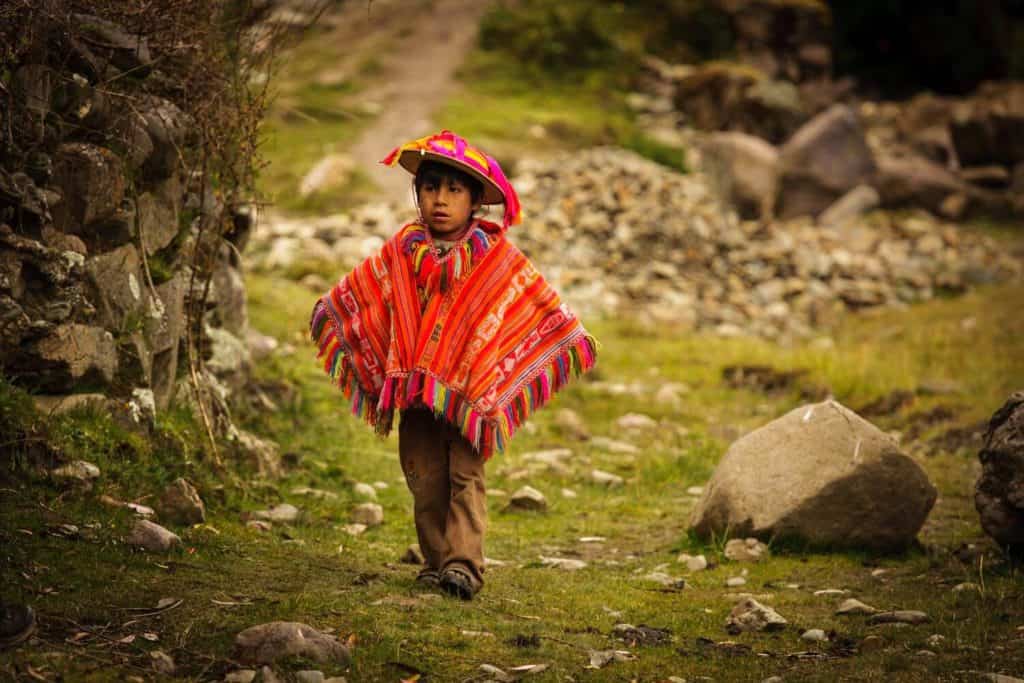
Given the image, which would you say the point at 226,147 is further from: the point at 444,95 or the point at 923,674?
the point at 444,95

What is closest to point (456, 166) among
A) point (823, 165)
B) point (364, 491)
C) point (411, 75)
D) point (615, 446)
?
point (364, 491)

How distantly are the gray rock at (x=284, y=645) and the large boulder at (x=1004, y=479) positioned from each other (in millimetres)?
3197

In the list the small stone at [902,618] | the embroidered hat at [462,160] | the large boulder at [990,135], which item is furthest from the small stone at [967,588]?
the large boulder at [990,135]

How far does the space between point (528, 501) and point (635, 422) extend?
2707 mm

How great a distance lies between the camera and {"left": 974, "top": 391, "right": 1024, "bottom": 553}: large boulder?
5359 millimetres

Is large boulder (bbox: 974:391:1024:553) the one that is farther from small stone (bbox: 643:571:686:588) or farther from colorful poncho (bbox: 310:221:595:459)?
colorful poncho (bbox: 310:221:595:459)

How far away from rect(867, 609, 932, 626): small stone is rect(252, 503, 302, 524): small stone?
9.07ft

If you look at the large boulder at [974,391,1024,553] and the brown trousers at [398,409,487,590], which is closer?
the brown trousers at [398,409,487,590]

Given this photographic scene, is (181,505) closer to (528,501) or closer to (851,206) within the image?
(528,501)

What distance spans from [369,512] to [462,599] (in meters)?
1.68

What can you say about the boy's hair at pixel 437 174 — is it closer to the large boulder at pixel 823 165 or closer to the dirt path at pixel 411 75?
the dirt path at pixel 411 75

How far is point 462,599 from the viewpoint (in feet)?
15.6

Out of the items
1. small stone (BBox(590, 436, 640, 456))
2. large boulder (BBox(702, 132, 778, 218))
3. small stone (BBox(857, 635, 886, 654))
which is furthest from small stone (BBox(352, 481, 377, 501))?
large boulder (BBox(702, 132, 778, 218))

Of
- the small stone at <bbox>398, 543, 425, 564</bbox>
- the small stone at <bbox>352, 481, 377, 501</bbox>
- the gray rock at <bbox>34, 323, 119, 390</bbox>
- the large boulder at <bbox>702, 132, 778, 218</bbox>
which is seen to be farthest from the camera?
the large boulder at <bbox>702, 132, 778, 218</bbox>
